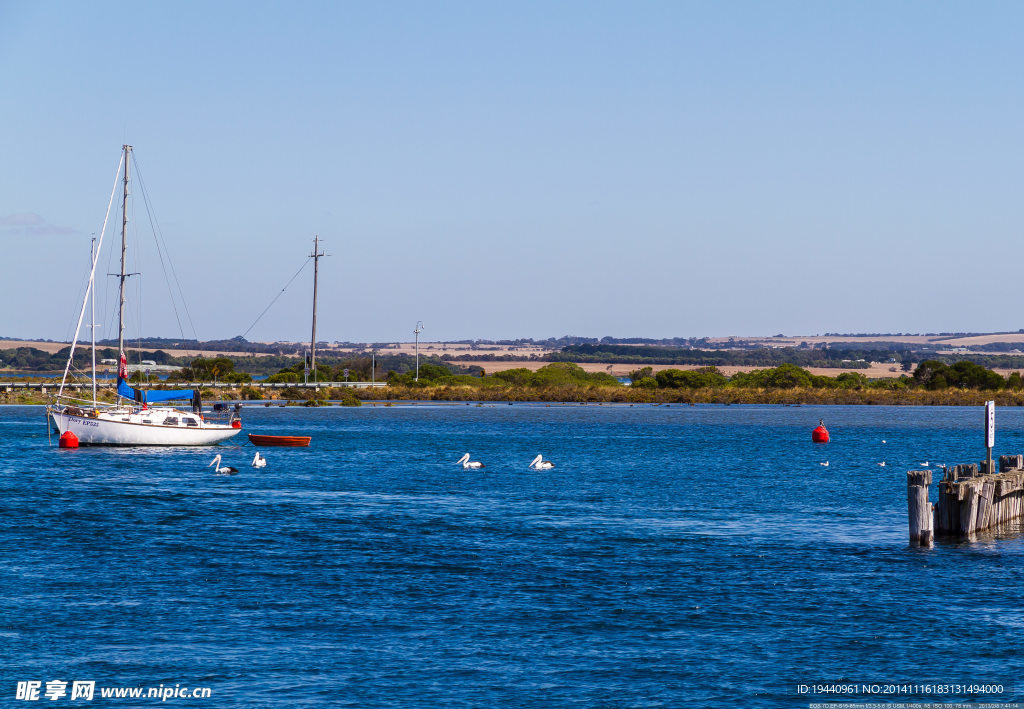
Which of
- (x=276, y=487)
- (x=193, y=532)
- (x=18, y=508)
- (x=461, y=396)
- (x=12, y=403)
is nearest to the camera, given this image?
(x=193, y=532)

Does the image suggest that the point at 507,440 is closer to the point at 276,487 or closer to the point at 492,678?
the point at 276,487

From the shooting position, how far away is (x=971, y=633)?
22922 mm

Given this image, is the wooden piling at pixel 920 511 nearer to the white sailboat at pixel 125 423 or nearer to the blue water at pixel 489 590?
the blue water at pixel 489 590

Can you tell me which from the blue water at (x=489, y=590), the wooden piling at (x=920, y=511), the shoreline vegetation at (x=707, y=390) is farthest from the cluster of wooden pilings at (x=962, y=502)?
the shoreline vegetation at (x=707, y=390)

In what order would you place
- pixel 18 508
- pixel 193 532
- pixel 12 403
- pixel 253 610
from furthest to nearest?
1. pixel 12 403
2. pixel 18 508
3. pixel 193 532
4. pixel 253 610

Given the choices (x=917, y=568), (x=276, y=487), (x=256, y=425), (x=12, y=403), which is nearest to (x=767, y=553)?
(x=917, y=568)

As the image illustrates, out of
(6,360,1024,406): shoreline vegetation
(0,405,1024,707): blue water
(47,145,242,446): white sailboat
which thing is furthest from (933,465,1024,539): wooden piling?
(6,360,1024,406): shoreline vegetation

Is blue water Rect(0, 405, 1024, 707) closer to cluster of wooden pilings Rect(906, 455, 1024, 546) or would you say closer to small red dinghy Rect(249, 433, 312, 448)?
cluster of wooden pilings Rect(906, 455, 1024, 546)

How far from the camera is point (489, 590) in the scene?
89.2ft

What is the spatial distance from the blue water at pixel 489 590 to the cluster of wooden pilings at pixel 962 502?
0.81 m

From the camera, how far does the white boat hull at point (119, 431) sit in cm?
6981

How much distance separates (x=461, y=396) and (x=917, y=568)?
14433 cm

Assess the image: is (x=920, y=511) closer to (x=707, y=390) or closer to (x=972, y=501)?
(x=972, y=501)

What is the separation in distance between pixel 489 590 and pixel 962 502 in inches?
617
